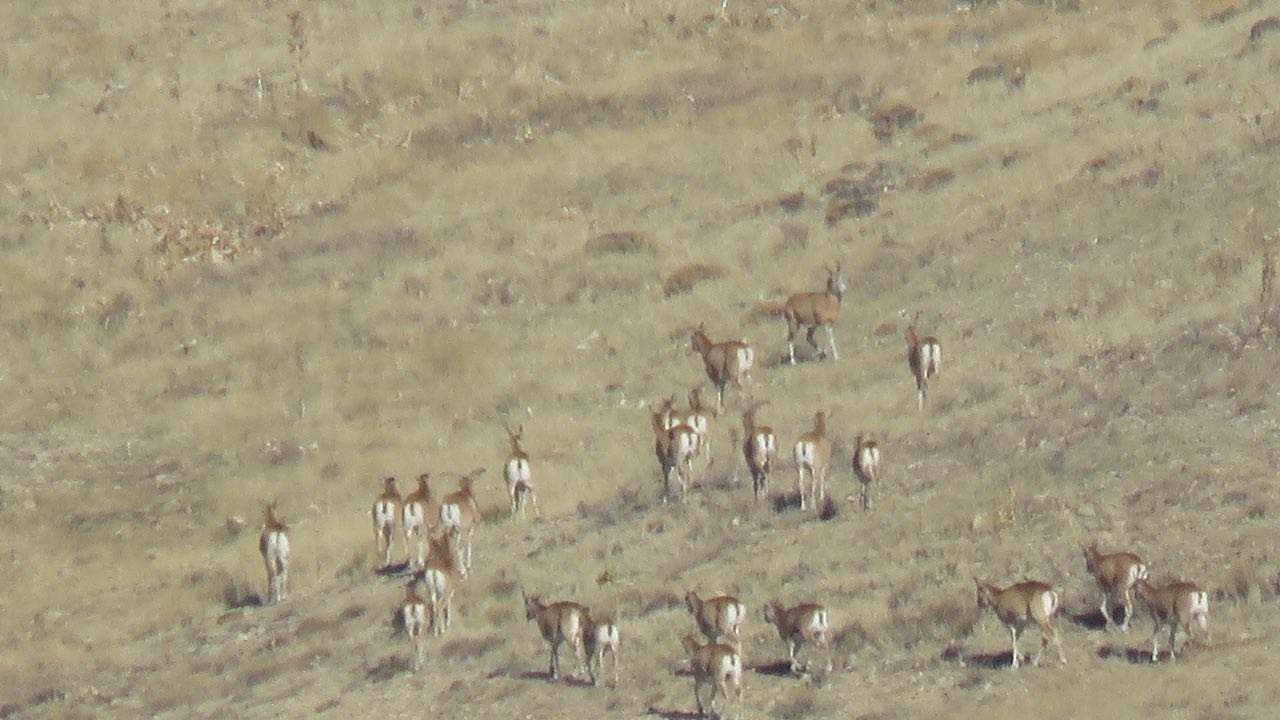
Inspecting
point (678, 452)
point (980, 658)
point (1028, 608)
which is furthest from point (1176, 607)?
point (678, 452)

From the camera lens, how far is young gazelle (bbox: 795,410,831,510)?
31.1 metres

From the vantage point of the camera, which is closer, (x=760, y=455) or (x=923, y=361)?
(x=760, y=455)

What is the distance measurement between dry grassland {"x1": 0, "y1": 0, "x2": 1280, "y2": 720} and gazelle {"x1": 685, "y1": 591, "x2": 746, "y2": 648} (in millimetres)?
611

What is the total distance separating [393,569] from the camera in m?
32.9

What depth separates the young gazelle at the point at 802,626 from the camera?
24.4 meters

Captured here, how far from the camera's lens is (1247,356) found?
111ft

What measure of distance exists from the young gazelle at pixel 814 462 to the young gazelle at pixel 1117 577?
679 cm

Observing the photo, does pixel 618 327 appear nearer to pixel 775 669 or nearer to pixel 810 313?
pixel 810 313

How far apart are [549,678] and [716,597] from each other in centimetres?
212

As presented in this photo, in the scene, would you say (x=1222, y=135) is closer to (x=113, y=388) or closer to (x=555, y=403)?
(x=555, y=403)

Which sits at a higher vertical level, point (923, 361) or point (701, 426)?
point (923, 361)

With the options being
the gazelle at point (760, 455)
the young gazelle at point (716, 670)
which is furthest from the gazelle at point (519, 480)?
the young gazelle at point (716, 670)

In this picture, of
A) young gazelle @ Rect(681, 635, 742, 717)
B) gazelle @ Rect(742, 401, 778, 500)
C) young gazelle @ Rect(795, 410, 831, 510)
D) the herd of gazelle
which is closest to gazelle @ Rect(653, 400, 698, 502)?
the herd of gazelle

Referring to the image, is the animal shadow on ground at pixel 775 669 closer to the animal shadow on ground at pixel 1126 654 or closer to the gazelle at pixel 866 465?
the animal shadow on ground at pixel 1126 654
